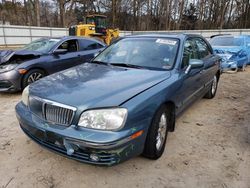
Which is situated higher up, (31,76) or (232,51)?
(232,51)

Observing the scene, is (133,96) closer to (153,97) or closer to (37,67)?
(153,97)

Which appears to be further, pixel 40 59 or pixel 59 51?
pixel 59 51

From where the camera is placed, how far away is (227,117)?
14.2ft

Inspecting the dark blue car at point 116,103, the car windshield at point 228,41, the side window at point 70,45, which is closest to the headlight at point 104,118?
the dark blue car at point 116,103

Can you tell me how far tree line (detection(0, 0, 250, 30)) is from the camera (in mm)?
35719

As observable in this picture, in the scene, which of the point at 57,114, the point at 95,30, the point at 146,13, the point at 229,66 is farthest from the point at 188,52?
the point at 146,13

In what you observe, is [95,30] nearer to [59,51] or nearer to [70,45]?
[70,45]

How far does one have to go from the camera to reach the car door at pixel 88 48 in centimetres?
666

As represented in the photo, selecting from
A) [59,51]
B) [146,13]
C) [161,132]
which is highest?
[146,13]

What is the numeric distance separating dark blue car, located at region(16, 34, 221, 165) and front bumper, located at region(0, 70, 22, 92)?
8.21 ft

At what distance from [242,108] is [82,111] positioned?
3945 mm

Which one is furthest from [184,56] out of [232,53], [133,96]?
[232,53]

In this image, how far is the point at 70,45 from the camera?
651 centimetres

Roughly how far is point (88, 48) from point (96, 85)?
456 cm
